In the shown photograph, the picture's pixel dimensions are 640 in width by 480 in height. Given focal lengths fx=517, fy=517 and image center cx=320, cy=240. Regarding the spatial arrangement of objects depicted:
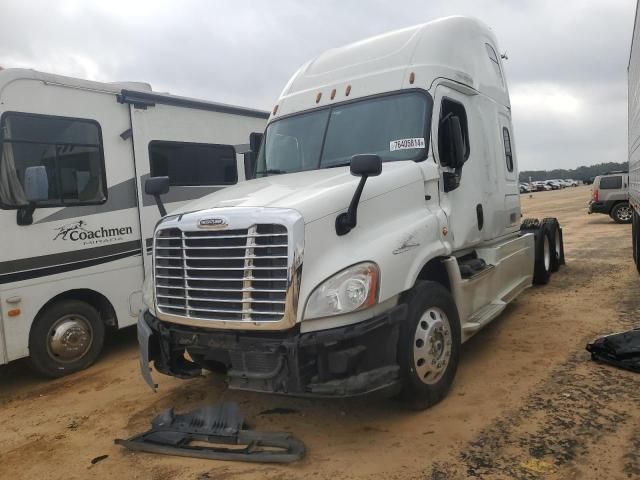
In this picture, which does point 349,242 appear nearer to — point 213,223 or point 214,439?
point 213,223

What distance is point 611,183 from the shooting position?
62.5 ft

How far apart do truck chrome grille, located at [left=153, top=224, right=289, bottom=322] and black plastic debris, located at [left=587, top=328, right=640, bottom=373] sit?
340cm

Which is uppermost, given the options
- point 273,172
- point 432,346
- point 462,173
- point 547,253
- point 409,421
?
point 273,172

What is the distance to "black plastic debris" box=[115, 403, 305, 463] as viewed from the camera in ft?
12.0

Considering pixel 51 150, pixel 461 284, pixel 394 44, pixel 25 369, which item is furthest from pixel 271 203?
pixel 25 369

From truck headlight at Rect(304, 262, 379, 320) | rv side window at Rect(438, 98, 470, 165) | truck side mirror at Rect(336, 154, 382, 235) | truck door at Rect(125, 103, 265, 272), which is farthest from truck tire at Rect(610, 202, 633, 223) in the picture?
truck headlight at Rect(304, 262, 379, 320)

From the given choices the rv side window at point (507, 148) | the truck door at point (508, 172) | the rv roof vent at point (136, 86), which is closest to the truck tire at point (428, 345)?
the truck door at point (508, 172)

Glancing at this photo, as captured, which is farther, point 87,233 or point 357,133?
point 87,233

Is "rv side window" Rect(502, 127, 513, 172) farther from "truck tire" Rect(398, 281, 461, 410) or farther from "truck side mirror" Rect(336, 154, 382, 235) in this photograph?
"truck side mirror" Rect(336, 154, 382, 235)

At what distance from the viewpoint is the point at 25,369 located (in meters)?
6.54

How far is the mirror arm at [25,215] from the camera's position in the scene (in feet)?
18.5

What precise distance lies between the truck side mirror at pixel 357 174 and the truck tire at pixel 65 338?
12.9 feet

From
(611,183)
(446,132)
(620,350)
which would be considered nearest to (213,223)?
(446,132)

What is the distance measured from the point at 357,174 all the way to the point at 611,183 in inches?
731
